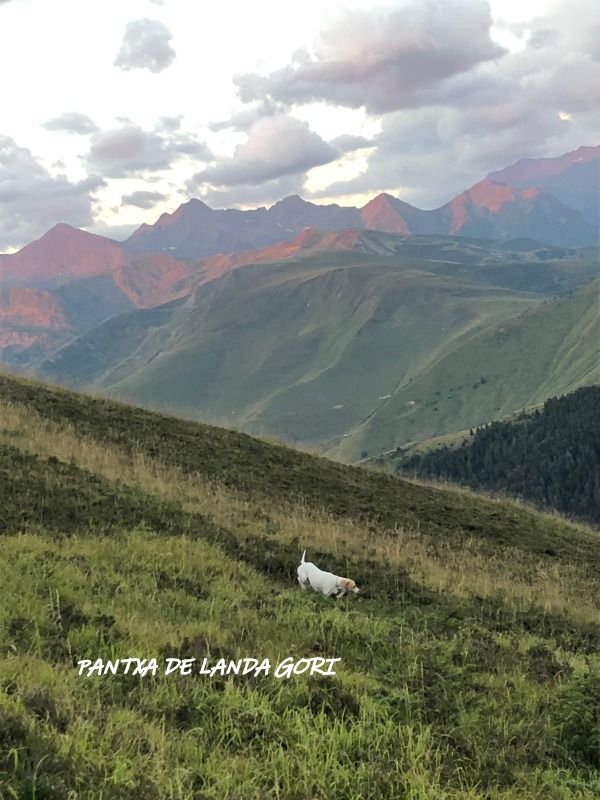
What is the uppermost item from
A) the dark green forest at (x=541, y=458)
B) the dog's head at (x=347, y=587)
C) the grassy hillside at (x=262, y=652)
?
the grassy hillside at (x=262, y=652)

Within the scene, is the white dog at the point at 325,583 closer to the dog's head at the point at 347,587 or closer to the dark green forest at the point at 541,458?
the dog's head at the point at 347,587

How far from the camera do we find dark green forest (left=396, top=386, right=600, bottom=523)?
482ft

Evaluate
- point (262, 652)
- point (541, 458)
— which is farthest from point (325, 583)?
point (541, 458)

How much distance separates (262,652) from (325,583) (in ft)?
12.8

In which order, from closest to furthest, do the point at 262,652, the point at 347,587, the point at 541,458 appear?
the point at 262,652
the point at 347,587
the point at 541,458

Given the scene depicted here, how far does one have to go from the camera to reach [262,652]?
280 inches

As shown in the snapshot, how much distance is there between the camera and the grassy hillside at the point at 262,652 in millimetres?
4795

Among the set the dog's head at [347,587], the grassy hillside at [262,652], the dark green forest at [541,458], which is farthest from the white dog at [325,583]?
the dark green forest at [541,458]

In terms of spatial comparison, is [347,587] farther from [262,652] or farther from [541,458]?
[541,458]

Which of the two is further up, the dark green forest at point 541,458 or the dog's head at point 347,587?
the dog's head at point 347,587

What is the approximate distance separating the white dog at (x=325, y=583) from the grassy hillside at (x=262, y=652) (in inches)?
10.5

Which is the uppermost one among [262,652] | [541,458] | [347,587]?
[262,652]

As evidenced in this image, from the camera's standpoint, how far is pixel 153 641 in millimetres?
6895

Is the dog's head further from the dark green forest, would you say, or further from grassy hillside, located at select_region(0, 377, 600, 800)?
the dark green forest
